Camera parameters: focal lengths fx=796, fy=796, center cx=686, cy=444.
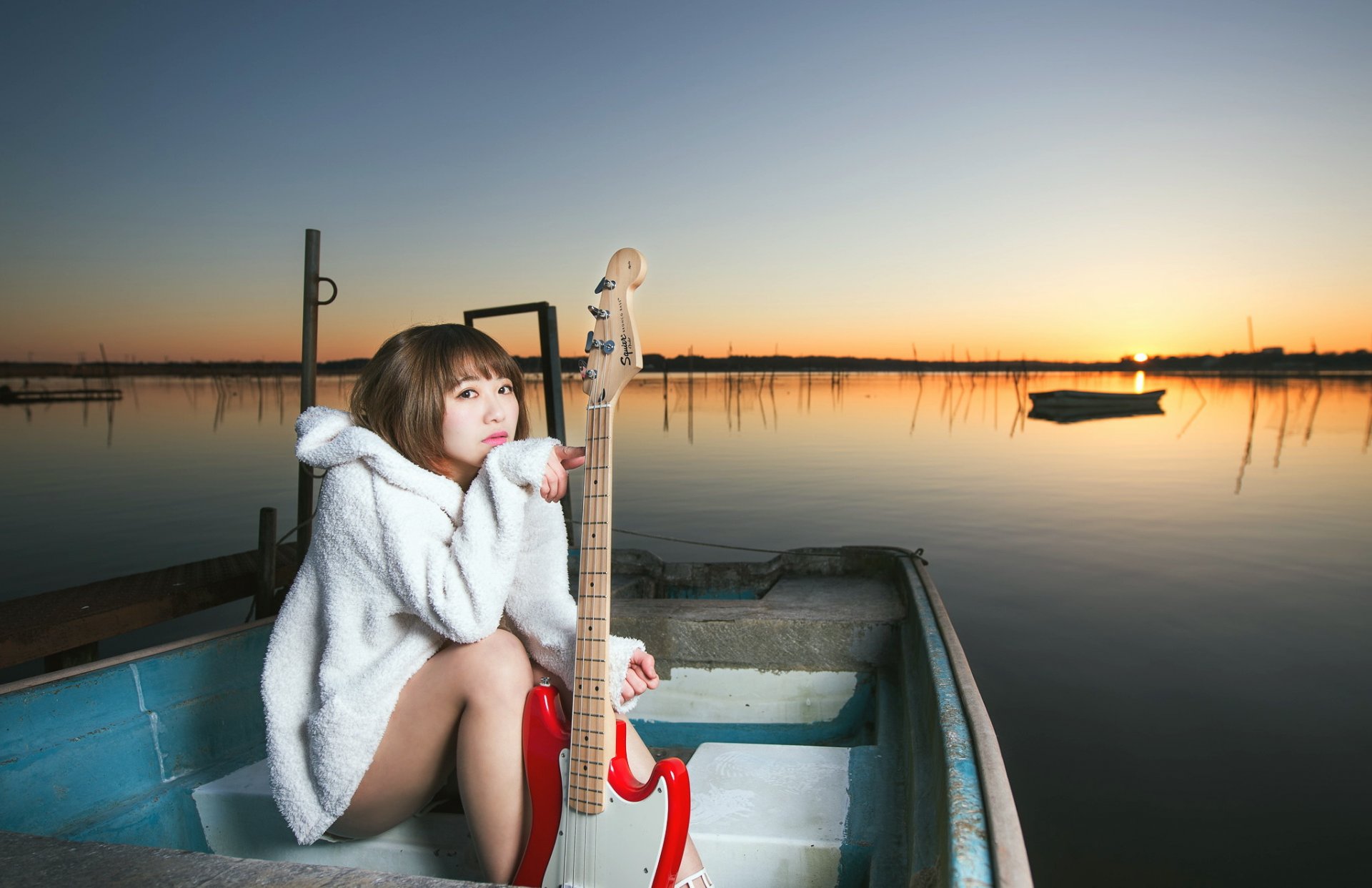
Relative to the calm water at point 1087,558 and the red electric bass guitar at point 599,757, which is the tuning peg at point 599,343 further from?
the calm water at point 1087,558

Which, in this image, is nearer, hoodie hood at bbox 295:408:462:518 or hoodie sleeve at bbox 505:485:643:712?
hoodie hood at bbox 295:408:462:518

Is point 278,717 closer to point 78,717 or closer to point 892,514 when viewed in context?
point 78,717

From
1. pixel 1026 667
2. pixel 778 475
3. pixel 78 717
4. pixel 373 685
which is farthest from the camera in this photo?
pixel 778 475

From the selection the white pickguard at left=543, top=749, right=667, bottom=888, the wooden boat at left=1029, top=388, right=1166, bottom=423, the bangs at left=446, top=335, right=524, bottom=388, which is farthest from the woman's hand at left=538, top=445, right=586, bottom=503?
the wooden boat at left=1029, top=388, right=1166, bottom=423

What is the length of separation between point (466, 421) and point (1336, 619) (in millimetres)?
7506

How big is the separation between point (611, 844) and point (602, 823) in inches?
1.5

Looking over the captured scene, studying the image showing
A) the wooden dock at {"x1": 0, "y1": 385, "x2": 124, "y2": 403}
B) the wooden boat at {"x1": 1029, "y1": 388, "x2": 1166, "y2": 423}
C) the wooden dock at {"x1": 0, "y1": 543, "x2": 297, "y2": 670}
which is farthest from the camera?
the wooden dock at {"x1": 0, "y1": 385, "x2": 124, "y2": 403}

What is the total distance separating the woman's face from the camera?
65.9 inches

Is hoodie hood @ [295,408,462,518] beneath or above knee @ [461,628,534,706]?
above

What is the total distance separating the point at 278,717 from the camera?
1567 mm

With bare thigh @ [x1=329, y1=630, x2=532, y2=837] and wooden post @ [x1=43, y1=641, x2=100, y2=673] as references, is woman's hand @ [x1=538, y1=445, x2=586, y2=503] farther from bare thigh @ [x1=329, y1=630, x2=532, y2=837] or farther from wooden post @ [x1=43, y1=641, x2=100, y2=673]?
wooden post @ [x1=43, y1=641, x2=100, y2=673]

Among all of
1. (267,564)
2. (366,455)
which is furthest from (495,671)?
(267,564)

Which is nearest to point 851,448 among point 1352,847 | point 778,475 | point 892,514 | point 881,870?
point 778,475

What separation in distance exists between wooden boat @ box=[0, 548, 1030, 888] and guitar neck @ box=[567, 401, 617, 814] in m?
0.43
